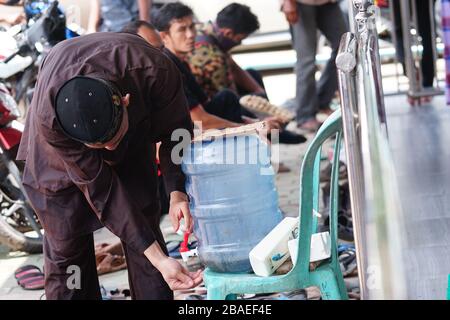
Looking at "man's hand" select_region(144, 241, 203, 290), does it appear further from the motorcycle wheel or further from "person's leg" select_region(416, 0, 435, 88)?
"person's leg" select_region(416, 0, 435, 88)

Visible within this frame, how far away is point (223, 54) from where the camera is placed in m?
7.91

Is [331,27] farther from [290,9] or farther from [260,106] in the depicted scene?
[260,106]

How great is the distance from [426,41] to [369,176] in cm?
719

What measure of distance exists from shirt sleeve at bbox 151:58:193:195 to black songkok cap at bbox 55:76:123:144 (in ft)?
1.24

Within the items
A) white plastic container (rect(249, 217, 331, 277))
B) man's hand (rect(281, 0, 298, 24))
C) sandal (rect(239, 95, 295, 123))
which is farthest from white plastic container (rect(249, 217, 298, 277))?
man's hand (rect(281, 0, 298, 24))

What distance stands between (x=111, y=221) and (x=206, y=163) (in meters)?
0.46

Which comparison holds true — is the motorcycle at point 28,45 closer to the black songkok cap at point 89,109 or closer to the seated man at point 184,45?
the seated man at point 184,45

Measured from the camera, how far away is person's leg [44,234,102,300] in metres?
4.20

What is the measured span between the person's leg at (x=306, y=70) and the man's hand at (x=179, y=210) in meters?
5.28

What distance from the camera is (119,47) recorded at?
3.89 metres

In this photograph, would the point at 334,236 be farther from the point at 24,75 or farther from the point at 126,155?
the point at 24,75

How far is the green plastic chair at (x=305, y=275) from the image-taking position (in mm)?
3666

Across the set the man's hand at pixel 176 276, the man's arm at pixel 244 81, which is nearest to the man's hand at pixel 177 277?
the man's hand at pixel 176 276

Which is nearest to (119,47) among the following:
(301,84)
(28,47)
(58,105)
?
(58,105)
